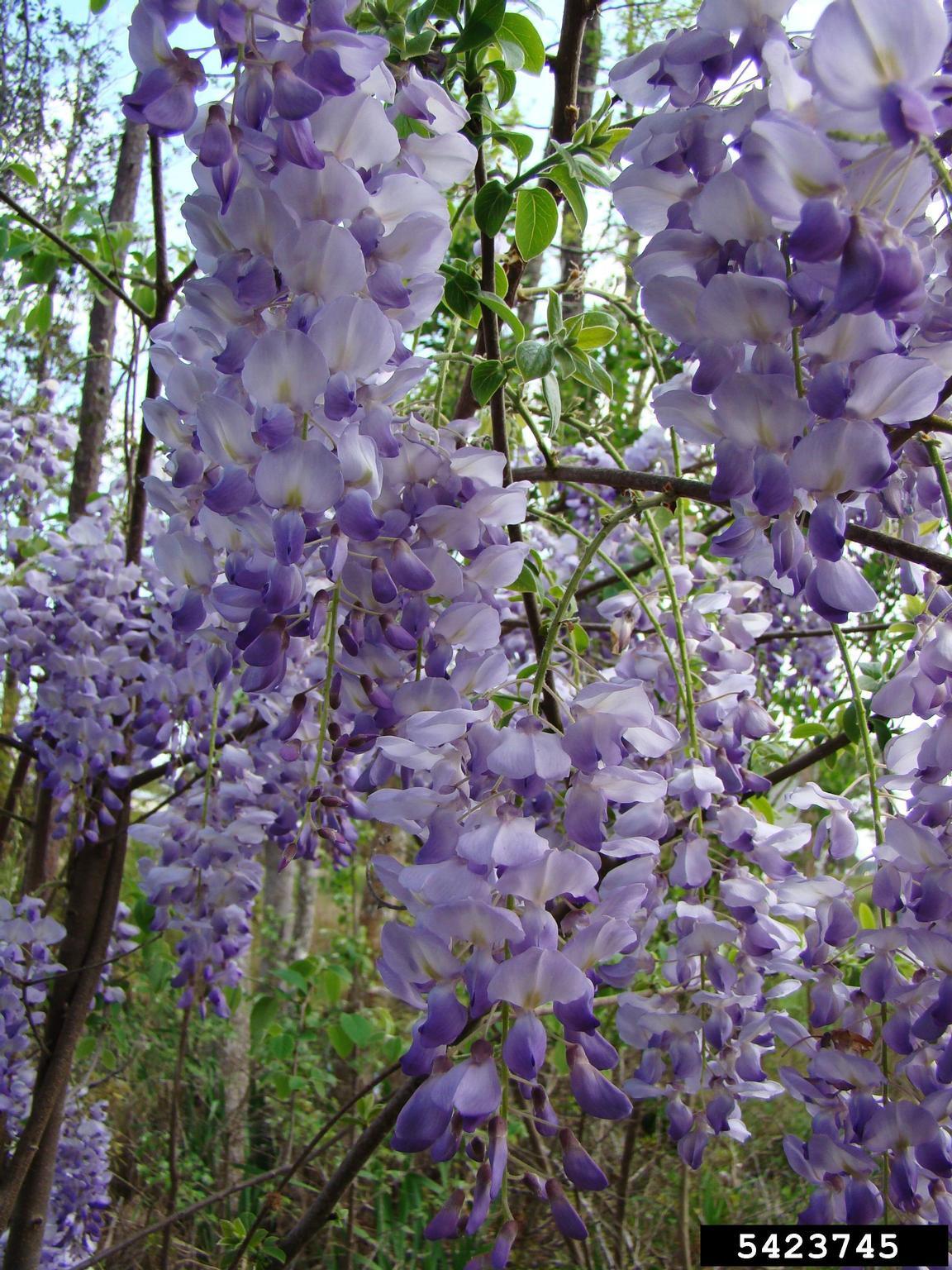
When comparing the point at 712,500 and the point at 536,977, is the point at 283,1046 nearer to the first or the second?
the point at 536,977

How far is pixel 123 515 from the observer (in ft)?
9.12

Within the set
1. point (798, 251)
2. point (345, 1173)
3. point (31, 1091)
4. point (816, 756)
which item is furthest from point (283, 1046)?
point (798, 251)

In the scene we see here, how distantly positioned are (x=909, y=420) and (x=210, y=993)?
1994 mm

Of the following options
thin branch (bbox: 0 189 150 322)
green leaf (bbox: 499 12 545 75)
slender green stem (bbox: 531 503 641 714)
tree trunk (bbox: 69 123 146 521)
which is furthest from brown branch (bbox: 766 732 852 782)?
tree trunk (bbox: 69 123 146 521)

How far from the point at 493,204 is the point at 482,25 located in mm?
163

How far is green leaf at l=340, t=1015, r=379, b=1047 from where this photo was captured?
6.09ft

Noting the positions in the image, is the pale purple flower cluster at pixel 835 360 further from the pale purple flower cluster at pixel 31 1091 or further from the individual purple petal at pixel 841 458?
the pale purple flower cluster at pixel 31 1091

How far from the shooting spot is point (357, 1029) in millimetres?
1887

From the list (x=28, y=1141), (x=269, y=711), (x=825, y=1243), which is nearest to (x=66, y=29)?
(x=269, y=711)

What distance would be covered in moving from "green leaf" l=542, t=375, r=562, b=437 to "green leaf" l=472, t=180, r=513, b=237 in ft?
0.53

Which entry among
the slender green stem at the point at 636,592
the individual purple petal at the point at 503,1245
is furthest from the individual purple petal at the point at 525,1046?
the slender green stem at the point at 636,592

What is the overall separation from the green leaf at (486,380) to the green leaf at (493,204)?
13cm

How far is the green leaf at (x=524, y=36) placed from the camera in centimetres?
106

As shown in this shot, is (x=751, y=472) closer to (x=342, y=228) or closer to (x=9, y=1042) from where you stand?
(x=342, y=228)
